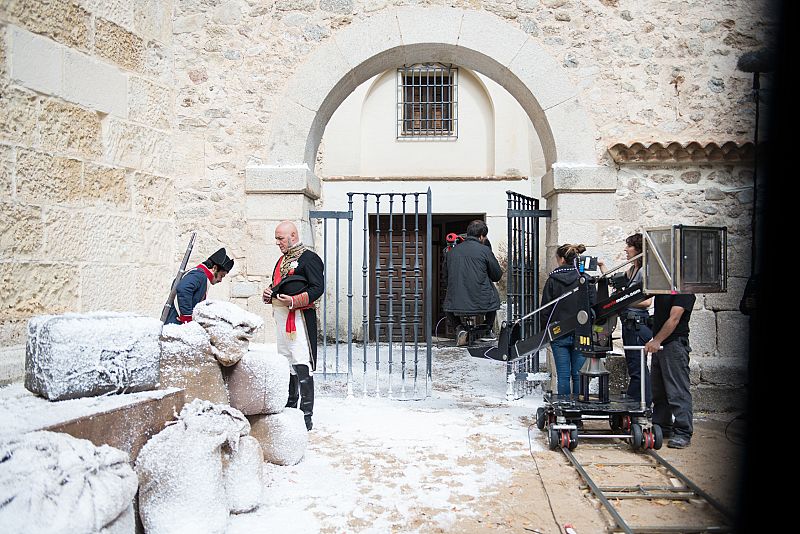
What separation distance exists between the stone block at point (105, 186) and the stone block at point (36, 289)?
19.0 inches

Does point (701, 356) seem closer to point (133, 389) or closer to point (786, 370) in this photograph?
point (133, 389)

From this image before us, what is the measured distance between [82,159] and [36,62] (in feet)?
1.97

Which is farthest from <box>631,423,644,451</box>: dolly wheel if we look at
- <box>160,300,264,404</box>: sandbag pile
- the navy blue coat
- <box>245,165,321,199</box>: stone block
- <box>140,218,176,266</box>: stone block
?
<box>140,218,176,266</box>: stone block

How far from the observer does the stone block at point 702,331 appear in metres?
5.52

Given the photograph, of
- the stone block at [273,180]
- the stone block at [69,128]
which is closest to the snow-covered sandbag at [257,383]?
the stone block at [69,128]

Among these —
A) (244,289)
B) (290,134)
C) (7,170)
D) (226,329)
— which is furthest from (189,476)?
(290,134)

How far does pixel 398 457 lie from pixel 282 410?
82 centimetres

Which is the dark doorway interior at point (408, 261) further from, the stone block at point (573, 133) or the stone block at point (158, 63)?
the stone block at point (158, 63)

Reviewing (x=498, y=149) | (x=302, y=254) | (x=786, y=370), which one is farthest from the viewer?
(x=498, y=149)

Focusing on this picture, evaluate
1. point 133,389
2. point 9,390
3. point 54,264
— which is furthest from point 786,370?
point 54,264

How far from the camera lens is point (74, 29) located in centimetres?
382

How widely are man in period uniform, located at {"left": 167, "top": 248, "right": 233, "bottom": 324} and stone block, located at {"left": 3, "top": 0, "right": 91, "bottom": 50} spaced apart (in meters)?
1.78

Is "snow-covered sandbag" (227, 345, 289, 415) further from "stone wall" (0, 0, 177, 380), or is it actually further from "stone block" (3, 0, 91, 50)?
"stone block" (3, 0, 91, 50)

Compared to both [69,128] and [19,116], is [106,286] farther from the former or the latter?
[19,116]
